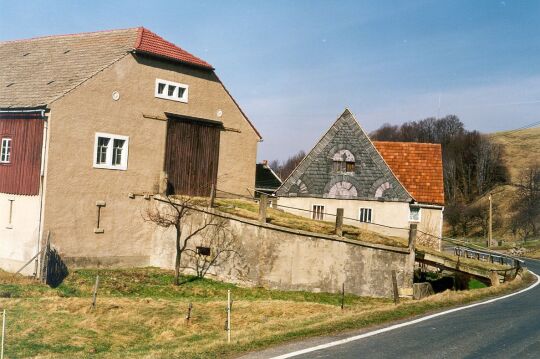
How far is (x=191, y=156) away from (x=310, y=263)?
30.9 feet

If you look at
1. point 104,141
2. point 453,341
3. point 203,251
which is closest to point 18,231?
point 104,141

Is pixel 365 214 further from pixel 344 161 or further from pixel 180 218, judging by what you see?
pixel 180 218

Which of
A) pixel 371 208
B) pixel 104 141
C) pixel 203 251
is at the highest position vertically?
pixel 104 141

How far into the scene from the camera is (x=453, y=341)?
1148 cm

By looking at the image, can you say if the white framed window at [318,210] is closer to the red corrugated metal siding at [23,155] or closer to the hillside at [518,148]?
the red corrugated metal siding at [23,155]

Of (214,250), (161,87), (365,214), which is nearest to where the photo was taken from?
(214,250)

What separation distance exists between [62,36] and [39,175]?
35.8 ft

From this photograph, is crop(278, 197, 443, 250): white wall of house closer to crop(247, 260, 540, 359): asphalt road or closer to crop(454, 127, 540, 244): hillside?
crop(247, 260, 540, 359): asphalt road

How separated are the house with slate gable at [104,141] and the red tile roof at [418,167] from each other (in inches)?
422

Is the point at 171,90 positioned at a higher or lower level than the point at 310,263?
higher

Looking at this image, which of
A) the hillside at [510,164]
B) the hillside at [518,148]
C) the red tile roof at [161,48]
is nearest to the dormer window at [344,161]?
the red tile roof at [161,48]

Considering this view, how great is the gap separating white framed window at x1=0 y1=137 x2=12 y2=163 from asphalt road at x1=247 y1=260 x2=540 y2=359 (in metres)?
20.5

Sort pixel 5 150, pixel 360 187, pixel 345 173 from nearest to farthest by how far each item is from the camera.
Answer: pixel 5 150 → pixel 360 187 → pixel 345 173

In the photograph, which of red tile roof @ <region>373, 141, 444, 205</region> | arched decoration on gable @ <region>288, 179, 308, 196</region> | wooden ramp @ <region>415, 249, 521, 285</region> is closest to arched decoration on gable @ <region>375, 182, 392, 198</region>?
red tile roof @ <region>373, 141, 444, 205</region>
